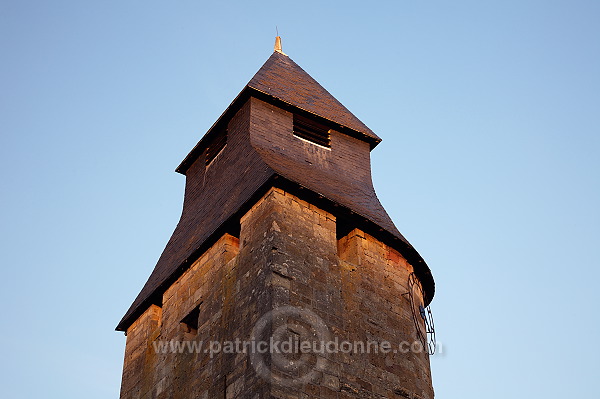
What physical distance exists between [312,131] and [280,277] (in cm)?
452

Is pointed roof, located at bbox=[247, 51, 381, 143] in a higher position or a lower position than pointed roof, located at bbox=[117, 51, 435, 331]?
higher

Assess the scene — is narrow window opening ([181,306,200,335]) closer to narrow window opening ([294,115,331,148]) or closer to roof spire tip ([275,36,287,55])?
narrow window opening ([294,115,331,148])

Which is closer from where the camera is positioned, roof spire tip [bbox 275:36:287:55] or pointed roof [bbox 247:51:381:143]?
pointed roof [bbox 247:51:381:143]

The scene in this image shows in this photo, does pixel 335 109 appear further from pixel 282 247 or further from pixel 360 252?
pixel 282 247

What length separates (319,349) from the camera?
11.9 meters

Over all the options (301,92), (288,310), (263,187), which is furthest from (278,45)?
(288,310)

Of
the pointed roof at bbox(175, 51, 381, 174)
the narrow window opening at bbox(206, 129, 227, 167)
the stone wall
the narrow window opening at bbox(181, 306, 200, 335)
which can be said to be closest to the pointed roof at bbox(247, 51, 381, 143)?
the pointed roof at bbox(175, 51, 381, 174)

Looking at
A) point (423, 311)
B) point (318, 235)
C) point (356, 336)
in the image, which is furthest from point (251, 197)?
point (423, 311)

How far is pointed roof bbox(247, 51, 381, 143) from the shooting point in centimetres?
1600

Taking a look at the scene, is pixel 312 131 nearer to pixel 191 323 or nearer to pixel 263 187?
pixel 263 187

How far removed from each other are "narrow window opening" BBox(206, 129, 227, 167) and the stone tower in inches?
1.3

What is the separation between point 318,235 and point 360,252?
91 cm

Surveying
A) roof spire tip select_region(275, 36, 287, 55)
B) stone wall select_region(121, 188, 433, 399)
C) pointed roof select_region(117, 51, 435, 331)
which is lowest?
stone wall select_region(121, 188, 433, 399)

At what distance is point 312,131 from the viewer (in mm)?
15977
